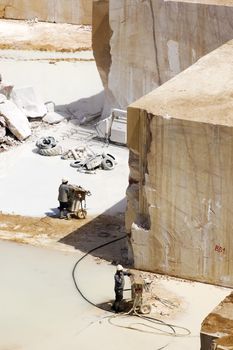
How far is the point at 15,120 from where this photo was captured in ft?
70.9

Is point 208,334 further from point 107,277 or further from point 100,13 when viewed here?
point 100,13

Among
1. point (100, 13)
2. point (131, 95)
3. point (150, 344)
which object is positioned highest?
point (100, 13)

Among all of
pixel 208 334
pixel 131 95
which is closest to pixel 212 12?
pixel 131 95

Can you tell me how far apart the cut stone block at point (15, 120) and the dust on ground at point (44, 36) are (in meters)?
6.07

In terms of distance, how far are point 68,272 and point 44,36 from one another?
13.9m

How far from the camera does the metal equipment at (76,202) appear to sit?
58.9ft

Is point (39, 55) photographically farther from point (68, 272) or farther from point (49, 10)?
point (68, 272)

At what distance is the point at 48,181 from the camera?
65.2 ft

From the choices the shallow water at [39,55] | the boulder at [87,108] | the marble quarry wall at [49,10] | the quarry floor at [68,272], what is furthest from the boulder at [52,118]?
the marble quarry wall at [49,10]

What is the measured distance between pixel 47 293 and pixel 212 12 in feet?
21.9

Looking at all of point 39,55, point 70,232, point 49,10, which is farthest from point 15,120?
point 49,10

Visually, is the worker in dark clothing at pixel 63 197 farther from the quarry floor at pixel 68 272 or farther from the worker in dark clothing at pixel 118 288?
the worker in dark clothing at pixel 118 288

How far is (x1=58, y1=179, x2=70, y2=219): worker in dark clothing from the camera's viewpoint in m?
17.9

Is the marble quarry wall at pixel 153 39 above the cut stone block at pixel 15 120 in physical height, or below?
above
